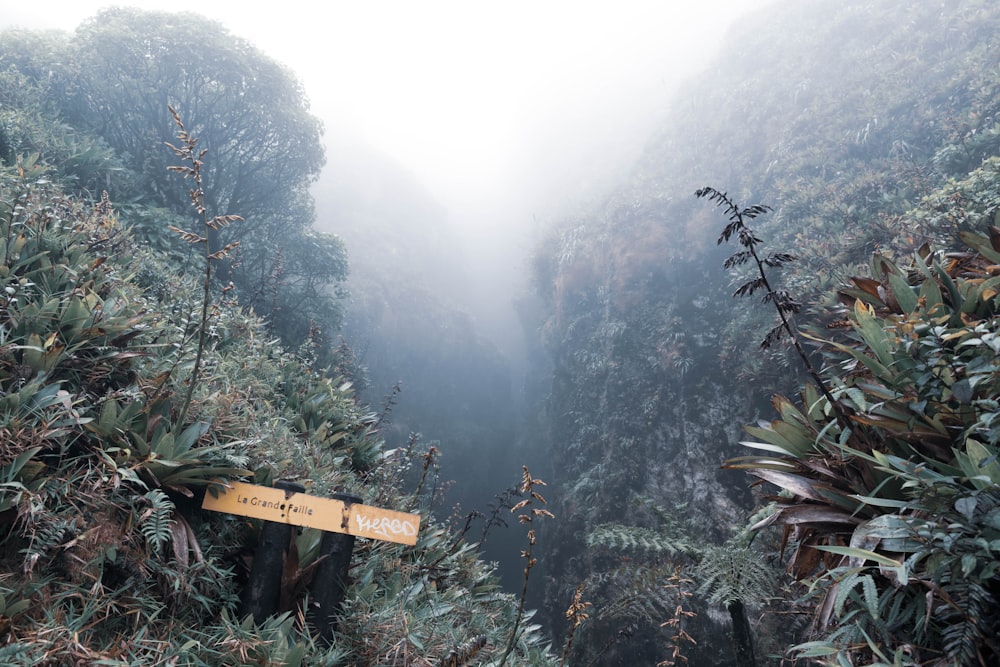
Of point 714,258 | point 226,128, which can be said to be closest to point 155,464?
point 226,128

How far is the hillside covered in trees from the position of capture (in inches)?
81.0

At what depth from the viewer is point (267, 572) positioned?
253 cm

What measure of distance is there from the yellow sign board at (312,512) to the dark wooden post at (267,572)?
7 cm

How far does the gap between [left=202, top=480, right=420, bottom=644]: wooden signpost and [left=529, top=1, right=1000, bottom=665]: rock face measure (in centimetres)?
180

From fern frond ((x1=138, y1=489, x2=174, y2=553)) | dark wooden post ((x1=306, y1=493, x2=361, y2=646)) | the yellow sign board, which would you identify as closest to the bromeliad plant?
the yellow sign board

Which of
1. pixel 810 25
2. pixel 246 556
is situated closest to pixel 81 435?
pixel 246 556

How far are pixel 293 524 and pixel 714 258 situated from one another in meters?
11.3

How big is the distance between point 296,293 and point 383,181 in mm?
18057

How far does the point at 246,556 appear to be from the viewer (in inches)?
109

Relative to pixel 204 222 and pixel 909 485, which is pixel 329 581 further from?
pixel 909 485

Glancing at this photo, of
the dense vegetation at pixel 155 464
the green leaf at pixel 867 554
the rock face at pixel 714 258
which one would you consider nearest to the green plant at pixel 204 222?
the dense vegetation at pixel 155 464

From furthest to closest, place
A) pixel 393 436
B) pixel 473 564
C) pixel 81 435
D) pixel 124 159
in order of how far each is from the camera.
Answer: pixel 393 436 → pixel 124 159 → pixel 473 564 → pixel 81 435

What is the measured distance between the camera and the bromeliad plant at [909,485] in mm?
1627

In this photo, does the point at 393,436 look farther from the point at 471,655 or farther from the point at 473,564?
the point at 471,655
